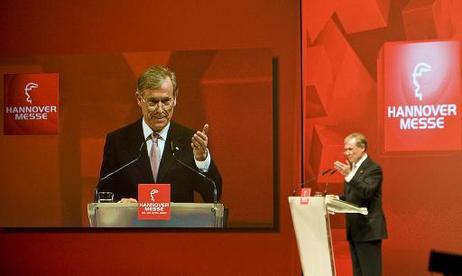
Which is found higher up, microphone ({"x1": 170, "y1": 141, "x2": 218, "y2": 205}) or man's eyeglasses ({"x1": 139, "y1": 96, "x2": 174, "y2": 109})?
man's eyeglasses ({"x1": 139, "y1": 96, "x2": 174, "y2": 109})

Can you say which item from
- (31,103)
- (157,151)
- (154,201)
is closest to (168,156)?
(157,151)

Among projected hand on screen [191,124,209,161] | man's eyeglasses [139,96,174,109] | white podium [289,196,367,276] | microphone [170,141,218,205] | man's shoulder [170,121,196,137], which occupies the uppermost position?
man's eyeglasses [139,96,174,109]

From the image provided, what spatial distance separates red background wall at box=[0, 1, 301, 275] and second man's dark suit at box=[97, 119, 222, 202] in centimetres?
20

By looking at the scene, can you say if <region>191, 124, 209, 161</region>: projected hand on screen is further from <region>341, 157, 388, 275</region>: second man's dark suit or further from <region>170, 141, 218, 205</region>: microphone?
<region>341, 157, 388, 275</region>: second man's dark suit

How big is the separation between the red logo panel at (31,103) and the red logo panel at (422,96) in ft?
10.7

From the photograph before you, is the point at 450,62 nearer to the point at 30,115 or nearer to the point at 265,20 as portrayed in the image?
the point at 265,20

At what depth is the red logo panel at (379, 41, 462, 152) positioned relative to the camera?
6.31 meters

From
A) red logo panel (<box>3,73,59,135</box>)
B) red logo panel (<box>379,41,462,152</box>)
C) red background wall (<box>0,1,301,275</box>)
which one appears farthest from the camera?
red logo panel (<box>3,73,59,135</box>)

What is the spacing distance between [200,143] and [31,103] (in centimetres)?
179

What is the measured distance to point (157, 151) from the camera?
6984 millimetres

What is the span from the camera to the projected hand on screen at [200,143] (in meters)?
6.91

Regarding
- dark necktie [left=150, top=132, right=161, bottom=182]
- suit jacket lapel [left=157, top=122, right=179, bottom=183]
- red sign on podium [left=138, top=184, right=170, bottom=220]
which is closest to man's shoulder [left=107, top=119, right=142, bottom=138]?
dark necktie [left=150, top=132, right=161, bottom=182]

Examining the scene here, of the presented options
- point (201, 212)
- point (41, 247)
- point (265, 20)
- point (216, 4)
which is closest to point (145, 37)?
point (216, 4)

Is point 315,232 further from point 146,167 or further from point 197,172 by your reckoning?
point 146,167
